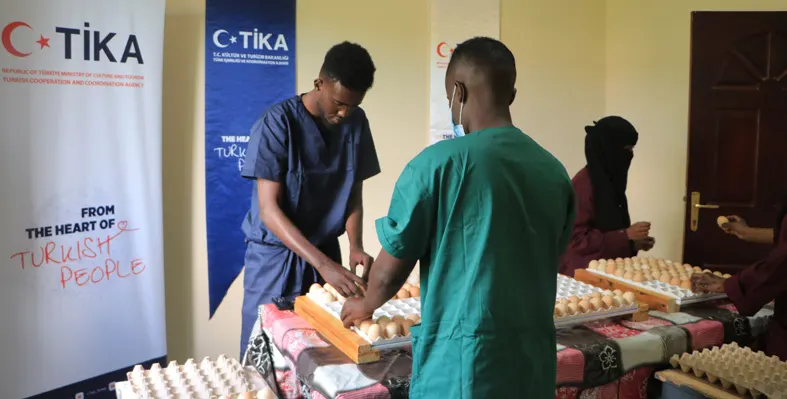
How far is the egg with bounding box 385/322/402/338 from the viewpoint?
173 cm

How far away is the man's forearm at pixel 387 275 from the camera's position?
1387mm

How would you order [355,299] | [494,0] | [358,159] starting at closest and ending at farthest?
[355,299]
[358,159]
[494,0]

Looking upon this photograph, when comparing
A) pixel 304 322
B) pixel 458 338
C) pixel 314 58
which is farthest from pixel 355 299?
pixel 314 58

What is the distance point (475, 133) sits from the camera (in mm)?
1284

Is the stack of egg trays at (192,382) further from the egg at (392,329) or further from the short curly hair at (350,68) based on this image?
the short curly hair at (350,68)

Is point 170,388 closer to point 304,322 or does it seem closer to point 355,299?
point 304,322

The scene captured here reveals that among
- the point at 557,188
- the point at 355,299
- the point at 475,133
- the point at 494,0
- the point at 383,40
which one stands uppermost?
the point at 494,0

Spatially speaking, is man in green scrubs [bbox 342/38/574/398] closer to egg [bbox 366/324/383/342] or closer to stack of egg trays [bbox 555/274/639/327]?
egg [bbox 366/324/383/342]

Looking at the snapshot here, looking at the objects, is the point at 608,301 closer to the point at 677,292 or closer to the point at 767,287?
the point at 677,292

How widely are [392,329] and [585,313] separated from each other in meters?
0.70

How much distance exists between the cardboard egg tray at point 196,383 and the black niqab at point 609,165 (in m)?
1.94

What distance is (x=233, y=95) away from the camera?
369cm

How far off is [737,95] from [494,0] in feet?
5.68

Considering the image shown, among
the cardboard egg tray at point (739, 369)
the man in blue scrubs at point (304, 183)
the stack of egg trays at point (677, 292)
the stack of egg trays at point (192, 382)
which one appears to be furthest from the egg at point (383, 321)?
the stack of egg trays at point (677, 292)
